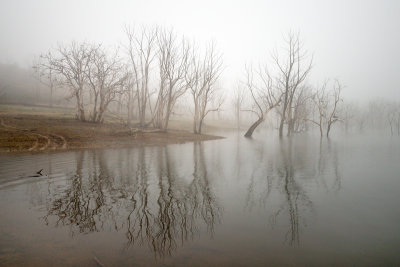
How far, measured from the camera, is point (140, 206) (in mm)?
5137

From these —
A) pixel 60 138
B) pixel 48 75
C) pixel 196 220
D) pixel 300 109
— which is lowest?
pixel 196 220

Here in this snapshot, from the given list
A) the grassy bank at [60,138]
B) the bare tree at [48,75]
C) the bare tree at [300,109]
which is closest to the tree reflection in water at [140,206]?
the grassy bank at [60,138]

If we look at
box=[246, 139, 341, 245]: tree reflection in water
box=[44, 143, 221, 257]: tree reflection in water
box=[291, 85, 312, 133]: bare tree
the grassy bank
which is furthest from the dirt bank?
box=[291, 85, 312, 133]: bare tree

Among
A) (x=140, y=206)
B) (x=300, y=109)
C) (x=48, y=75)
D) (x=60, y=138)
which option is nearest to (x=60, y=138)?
(x=60, y=138)

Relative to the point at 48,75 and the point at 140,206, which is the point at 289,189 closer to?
the point at 140,206

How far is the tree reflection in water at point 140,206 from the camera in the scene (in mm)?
3906

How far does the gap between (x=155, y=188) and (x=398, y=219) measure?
5686 millimetres

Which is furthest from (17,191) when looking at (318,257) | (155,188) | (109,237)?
(318,257)

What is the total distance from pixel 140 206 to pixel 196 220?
1462 mm

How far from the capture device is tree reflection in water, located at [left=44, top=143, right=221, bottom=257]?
391cm

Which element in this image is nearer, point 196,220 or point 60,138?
point 196,220

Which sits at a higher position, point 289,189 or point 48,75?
point 48,75

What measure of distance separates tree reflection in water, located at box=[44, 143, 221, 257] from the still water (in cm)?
2

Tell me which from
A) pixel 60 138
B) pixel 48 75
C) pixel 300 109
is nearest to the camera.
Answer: pixel 60 138
